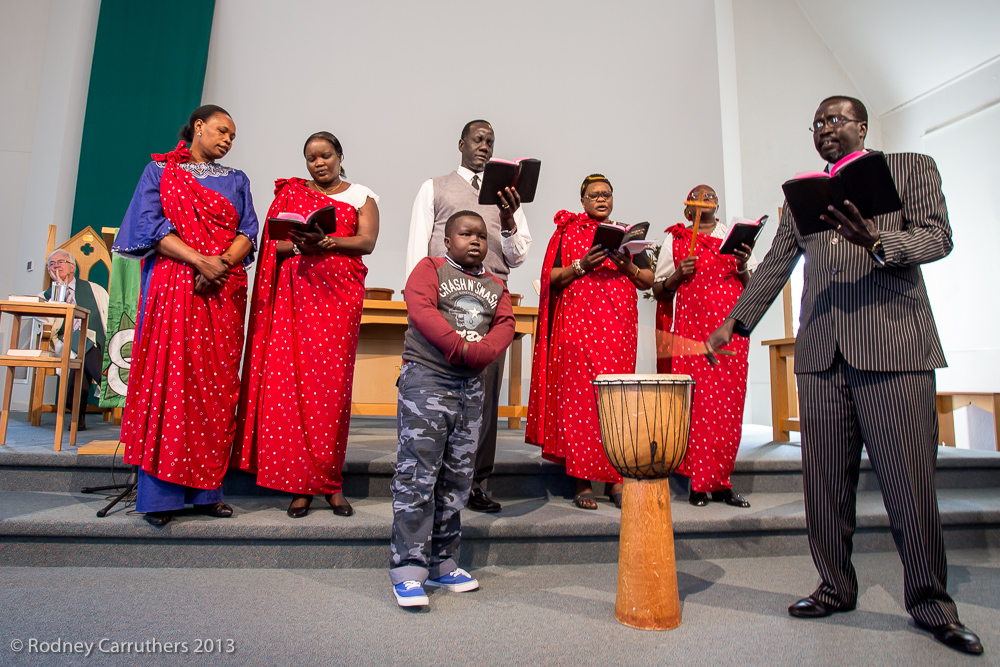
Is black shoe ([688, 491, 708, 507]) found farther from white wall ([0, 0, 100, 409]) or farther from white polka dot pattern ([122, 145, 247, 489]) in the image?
white wall ([0, 0, 100, 409])

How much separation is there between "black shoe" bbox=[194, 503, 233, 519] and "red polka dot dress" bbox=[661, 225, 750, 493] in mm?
1937

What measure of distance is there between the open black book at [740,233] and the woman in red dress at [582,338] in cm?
36

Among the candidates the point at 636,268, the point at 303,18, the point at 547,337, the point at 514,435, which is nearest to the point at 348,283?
the point at 547,337

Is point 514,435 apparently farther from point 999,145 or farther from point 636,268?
point 999,145

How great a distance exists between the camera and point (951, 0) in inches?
208

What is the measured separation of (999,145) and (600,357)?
15.1 feet

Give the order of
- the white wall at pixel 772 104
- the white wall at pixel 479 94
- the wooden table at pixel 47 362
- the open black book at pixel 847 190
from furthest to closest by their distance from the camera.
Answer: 1. the white wall at pixel 772 104
2. the white wall at pixel 479 94
3. the wooden table at pixel 47 362
4. the open black book at pixel 847 190

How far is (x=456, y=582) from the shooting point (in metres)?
2.05

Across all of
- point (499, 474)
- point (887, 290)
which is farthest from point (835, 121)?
point (499, 474)

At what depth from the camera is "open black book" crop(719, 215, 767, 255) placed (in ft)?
8.71

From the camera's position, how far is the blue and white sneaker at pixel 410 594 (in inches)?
71.4

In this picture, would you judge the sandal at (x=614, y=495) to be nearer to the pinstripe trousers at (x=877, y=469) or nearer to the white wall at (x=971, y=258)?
the pinstripe trousers at (x=877, y=469)

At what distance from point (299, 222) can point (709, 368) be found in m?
1.90

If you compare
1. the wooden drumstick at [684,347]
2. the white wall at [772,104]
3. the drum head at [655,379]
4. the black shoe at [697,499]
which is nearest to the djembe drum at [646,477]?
the drum head at [655,379]
